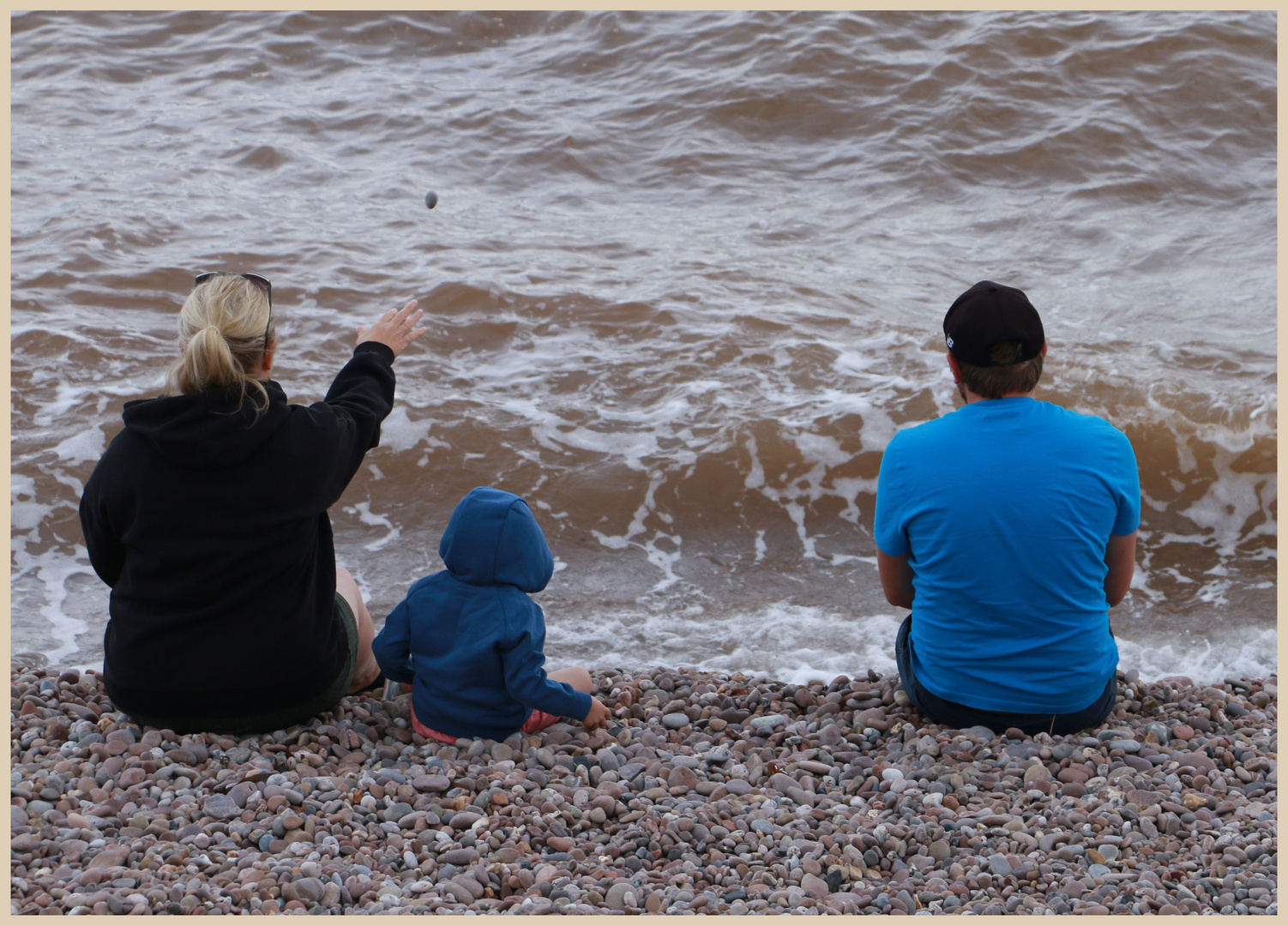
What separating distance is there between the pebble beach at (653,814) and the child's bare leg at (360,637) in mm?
67

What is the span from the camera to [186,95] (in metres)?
11.5

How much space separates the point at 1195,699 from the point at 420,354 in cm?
488

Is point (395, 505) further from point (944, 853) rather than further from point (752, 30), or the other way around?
point (752, 30)

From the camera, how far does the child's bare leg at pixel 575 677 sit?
3240 millimetres

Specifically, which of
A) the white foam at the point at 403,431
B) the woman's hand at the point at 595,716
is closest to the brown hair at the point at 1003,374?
the woman's hand at the point at 595,716

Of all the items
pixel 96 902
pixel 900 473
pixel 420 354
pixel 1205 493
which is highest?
pixel 900 473

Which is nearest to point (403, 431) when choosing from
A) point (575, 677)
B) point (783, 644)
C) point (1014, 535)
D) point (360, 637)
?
point (783, 644)

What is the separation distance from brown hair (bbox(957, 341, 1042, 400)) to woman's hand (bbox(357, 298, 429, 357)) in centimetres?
152

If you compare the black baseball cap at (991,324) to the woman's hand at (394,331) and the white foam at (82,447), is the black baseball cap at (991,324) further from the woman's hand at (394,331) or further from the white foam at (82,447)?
the white foam at (82,447)

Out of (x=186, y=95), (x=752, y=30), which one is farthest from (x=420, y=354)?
(x=752, y=30)

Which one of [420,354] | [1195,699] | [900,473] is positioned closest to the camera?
[900,473]

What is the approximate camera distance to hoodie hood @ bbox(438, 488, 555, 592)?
287cm

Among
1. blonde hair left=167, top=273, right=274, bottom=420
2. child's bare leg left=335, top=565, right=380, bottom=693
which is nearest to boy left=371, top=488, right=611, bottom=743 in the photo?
child's bare leg left=335, top=565, right=380, bottom=693

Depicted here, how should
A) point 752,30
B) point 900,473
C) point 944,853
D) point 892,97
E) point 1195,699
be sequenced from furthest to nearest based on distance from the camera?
point 752,30
point 892,97
point 1195,699
point 900,473
point 944,853
